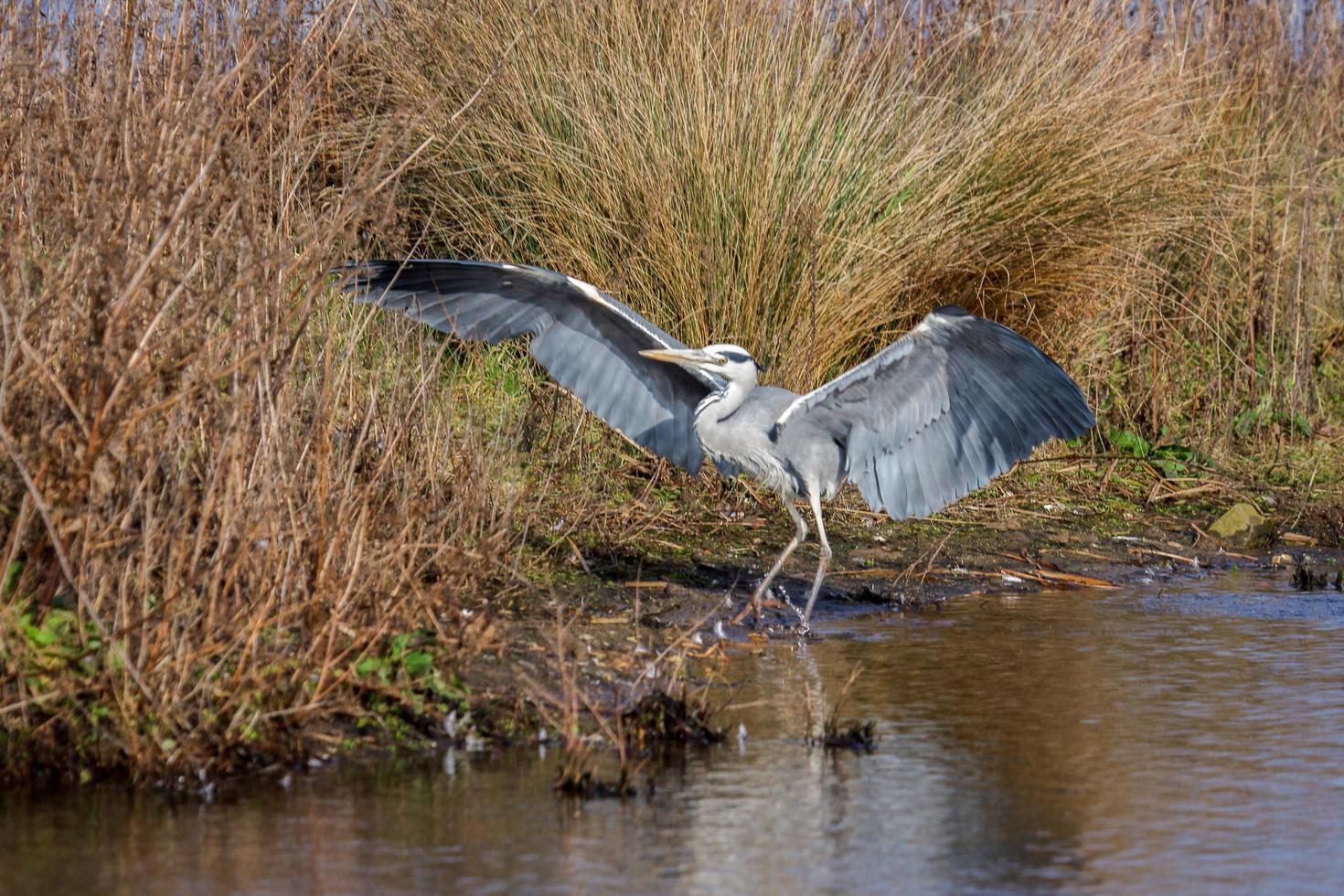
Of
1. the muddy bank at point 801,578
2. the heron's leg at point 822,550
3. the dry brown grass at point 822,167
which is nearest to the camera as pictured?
the muddy bank at point 801,578

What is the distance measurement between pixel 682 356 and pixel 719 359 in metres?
0.19

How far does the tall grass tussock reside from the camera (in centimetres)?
399

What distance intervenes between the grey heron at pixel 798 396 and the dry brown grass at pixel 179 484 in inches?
55.6

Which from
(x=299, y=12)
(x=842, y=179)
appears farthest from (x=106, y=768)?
(x=842, y=179)

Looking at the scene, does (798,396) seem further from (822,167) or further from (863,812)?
(863,812)

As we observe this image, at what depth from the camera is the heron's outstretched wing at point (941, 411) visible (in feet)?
19.6

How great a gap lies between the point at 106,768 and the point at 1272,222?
302 inches

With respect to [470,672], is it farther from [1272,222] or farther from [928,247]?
[1272,222]

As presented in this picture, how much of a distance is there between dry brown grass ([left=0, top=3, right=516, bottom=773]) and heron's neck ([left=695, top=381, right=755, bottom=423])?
1718 mm

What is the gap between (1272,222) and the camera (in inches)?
380

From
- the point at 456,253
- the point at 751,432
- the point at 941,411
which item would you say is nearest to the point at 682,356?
the point at 751,432

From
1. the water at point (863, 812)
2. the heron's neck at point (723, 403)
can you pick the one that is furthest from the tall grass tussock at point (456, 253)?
the heron's neck at point (723, 403)

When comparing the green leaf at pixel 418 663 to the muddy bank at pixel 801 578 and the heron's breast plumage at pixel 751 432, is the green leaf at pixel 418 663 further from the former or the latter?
the heron's breast plumage at pixel 751 432

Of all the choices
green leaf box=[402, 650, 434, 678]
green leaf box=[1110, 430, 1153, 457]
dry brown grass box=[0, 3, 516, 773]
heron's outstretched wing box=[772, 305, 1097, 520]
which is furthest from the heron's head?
green leaf box=[1110, 430, 1153, 457]
